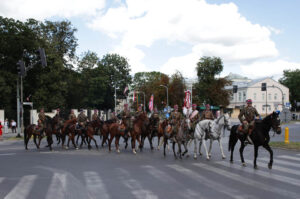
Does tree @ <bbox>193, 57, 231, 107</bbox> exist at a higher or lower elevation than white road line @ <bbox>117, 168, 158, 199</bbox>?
higher

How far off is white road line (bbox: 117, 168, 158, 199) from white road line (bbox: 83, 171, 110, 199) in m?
0.66

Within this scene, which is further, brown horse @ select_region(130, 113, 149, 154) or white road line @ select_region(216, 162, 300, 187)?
brown horse @ select_region(130, 113, 149, 154)

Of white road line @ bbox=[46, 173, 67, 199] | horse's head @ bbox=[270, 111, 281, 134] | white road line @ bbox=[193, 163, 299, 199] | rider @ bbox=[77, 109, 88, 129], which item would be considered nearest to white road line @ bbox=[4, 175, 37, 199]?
white road line @ bbox=[46, 173, 67, 199]

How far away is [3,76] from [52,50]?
9.66 metres

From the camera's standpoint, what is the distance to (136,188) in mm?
8602

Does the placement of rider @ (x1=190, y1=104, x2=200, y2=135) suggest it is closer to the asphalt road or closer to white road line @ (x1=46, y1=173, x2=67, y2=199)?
the asphalt road

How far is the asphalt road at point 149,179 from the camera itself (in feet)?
26.3

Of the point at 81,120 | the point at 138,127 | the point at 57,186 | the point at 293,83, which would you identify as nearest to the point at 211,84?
the point at 293,83

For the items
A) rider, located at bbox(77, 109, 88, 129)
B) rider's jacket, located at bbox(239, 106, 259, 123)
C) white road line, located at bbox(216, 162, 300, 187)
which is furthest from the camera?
rider, located at bbox(77, 109, 88, 129)

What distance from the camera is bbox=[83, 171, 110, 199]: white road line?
26.2ft

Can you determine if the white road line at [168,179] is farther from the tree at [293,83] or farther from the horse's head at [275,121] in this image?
the tree at [293,83]

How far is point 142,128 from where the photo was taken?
1742 centimetres

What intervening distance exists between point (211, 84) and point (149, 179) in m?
73.2

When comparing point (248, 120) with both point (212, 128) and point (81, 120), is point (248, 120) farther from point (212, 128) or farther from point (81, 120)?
point (81, 120)
